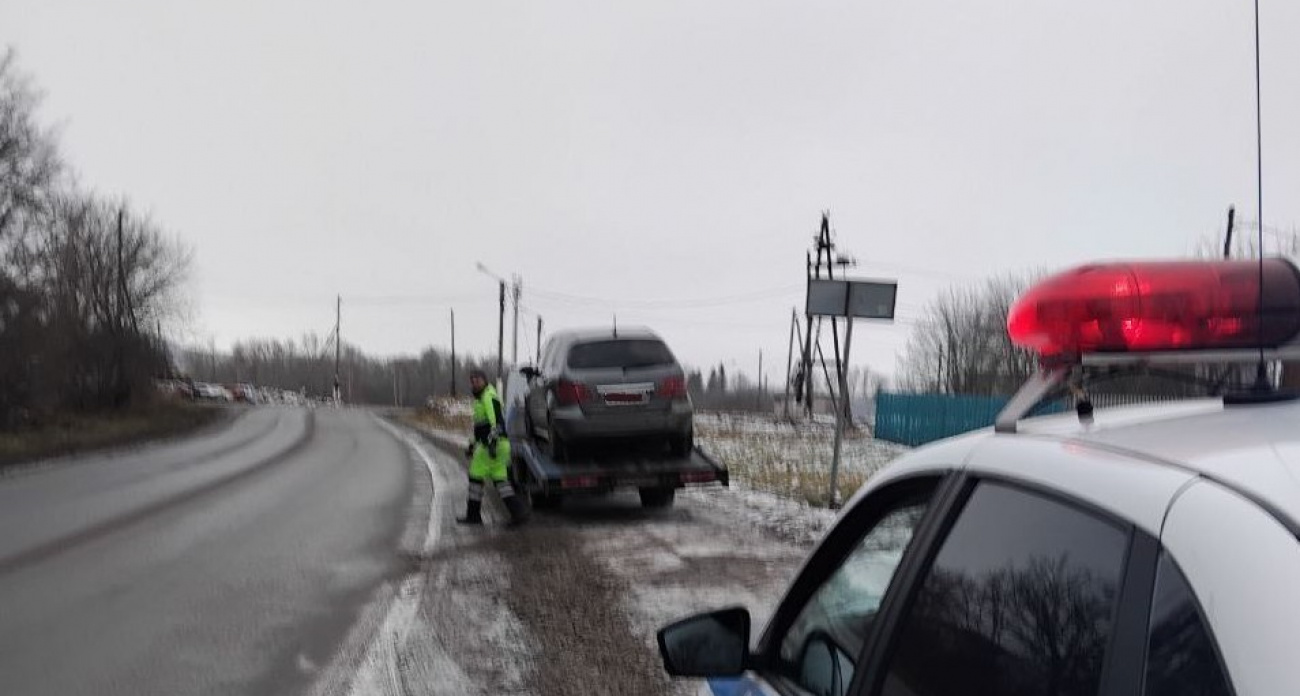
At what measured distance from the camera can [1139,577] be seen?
122 cm

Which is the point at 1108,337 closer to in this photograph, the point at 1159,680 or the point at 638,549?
the point at 1159,680

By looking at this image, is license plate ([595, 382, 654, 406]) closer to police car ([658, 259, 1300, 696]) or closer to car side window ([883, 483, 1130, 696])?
police car ([658, 259, 1300, 696])

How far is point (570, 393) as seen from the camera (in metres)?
11.7

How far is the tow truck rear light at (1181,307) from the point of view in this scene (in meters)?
1.57

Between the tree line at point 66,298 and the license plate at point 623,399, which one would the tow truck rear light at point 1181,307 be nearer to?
the license plate at point 623,399

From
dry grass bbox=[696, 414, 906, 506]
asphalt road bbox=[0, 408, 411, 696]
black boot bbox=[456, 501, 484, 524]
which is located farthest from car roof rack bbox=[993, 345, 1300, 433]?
black boot bbox=[456, 501, 484, 524]

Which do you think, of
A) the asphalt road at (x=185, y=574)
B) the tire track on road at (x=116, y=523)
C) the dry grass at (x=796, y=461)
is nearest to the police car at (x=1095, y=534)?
the asphalt road at (x=185, y=574)

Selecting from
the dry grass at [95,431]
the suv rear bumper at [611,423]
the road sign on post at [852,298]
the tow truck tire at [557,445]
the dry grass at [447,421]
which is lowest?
the dry grass at [447,421]

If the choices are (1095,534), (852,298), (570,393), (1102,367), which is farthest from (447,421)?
(1095,534)

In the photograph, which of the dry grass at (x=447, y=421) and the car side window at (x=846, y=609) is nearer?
the car side window at (x=846, y=609)

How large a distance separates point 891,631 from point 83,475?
18.2 meters

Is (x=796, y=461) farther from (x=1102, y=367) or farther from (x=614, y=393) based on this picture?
(x=1102, y=367)

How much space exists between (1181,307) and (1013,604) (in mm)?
537

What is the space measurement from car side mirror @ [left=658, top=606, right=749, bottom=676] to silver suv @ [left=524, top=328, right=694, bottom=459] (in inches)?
367
